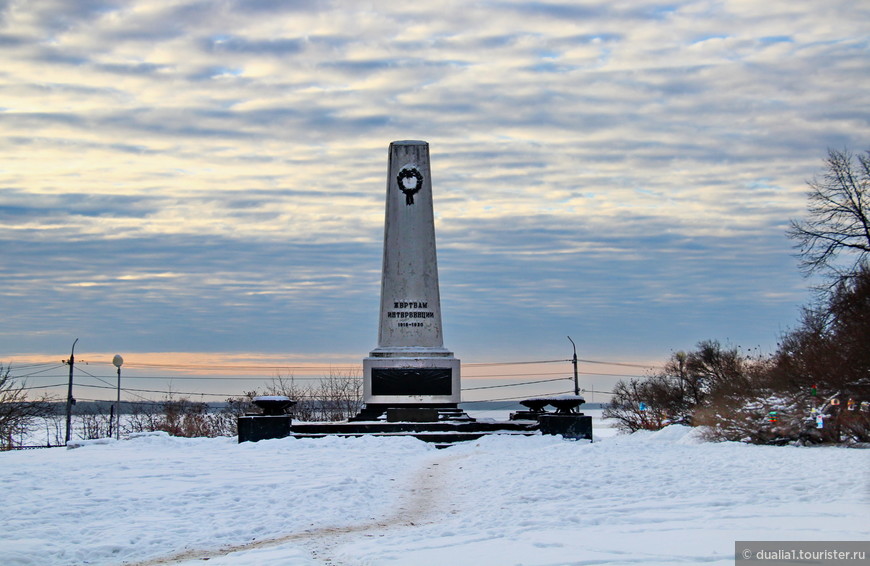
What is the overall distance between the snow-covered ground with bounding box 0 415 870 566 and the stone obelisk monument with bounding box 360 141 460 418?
6.37m

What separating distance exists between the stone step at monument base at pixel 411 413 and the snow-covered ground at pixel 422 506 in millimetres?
4457

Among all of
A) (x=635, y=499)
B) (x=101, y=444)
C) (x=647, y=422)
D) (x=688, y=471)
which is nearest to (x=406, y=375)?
(x=101, y=444)

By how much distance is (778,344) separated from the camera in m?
28.6

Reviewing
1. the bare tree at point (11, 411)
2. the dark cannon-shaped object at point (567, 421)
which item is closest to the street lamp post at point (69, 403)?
the bare tree at point (11, 411)

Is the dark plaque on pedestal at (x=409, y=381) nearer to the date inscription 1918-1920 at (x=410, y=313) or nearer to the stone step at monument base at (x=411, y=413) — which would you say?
the stone step at monument base at (x=411, y=413)

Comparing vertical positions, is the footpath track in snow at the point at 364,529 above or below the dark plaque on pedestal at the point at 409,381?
below

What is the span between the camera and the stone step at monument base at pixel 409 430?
21906 mm

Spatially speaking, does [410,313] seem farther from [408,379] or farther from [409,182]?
[409,182]

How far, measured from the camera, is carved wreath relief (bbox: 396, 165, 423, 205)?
25750 mm

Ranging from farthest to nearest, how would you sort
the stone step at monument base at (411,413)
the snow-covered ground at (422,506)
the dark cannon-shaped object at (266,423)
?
the stone step at monument base at (411,413) → the dark cannon-shaped object at (266,423) → the snow-covered ground at (422,506)

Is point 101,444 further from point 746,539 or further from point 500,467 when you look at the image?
point 746,539

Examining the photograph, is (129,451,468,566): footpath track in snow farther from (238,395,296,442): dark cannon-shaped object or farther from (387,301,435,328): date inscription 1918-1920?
(387,301,435,328): date inscription 1918-1920

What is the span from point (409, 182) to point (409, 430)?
7.39 m

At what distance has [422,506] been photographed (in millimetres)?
12148
